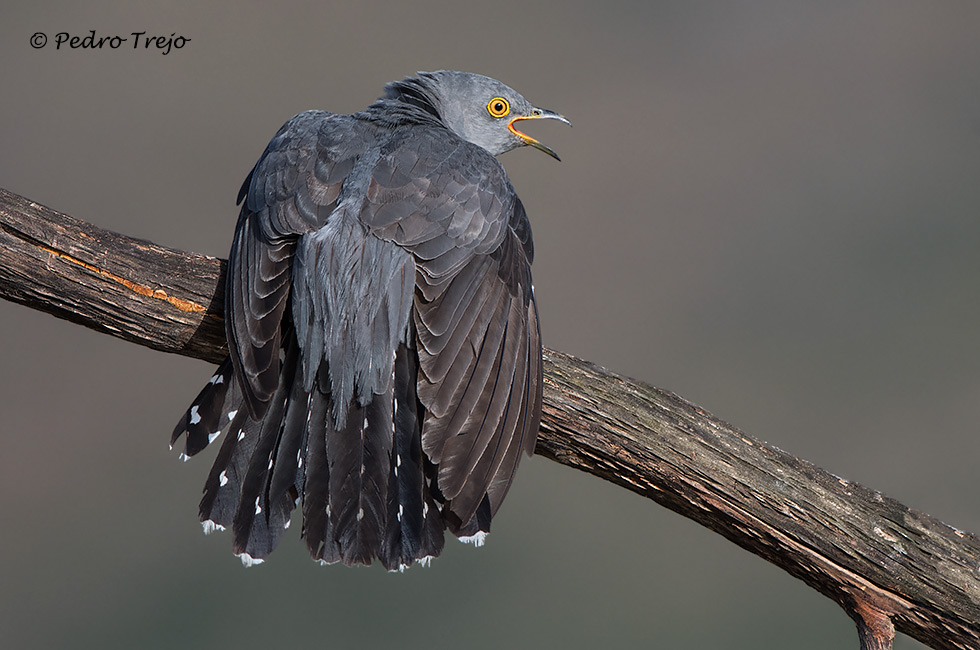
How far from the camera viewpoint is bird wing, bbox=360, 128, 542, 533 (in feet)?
8.89

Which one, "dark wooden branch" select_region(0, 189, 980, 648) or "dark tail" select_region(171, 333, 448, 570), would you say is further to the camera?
"dark wooden branch" select_region(0, 189, 980, 648)

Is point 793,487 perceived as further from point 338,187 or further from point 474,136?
point 474,136

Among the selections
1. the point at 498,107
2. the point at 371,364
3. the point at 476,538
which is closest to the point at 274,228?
the point at 371,364

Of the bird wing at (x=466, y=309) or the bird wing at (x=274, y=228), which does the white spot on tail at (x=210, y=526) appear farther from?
the bird wing at (x=466, y=309)

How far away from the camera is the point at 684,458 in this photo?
2.93m

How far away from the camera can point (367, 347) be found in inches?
110

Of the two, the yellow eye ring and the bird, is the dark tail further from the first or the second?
the yellow eye ring

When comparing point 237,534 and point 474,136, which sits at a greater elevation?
point 474,136

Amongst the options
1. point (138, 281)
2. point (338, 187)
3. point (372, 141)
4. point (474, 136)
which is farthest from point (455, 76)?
point (138, 281)

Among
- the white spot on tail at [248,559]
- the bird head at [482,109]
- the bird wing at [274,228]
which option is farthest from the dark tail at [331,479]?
the bird head at [482,109]

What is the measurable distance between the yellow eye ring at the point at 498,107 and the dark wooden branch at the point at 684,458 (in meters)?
1.56

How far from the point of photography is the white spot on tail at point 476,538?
8.84 ft

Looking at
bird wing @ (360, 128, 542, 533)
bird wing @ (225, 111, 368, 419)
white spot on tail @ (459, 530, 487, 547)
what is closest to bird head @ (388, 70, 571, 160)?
bird wing @ (225, 111, 368, 419)

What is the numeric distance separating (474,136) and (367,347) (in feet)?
5.64
